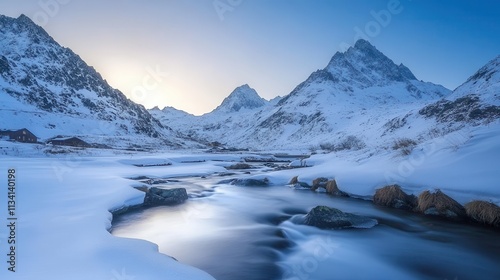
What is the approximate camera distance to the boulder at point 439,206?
1197cm

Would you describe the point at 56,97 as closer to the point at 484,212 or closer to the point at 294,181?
the point at 294,181

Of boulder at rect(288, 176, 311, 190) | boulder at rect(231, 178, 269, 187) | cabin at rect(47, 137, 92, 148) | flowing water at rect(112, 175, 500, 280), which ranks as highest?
cabin at rect(47, 137, 92, 148)

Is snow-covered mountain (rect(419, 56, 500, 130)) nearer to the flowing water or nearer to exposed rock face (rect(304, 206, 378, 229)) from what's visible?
the flowing water

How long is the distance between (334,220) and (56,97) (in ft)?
382

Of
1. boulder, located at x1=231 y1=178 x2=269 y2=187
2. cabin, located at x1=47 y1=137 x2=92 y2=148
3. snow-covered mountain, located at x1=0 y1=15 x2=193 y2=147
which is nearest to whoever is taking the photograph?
boulder, located at x1=231 y1=178 x2=269 y2=187

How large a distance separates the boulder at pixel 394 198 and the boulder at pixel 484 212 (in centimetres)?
262

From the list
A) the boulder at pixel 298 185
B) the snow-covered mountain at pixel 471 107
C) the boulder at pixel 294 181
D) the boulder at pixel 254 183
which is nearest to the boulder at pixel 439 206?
the boulder at pixel 298 185

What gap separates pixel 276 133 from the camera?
16788 cm

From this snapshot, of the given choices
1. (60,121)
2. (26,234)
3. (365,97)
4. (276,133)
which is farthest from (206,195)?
(365,97)

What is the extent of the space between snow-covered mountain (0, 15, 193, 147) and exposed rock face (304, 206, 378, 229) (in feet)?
233

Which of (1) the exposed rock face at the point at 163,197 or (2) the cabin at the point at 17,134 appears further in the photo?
(2) the cabin at the point at 17,134

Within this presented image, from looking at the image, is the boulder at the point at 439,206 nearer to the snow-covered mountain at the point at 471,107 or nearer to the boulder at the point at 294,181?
the boulder at the point at 294,181

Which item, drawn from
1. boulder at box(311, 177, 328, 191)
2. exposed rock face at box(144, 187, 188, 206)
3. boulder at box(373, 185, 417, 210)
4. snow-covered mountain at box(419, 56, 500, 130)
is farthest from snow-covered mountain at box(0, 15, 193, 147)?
snow-covered mountain at box(419, 56, 500, 130)

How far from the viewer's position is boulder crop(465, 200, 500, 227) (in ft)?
35.4
